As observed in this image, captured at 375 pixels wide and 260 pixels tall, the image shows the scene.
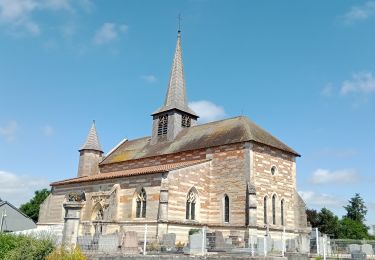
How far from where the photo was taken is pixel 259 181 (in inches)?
1164

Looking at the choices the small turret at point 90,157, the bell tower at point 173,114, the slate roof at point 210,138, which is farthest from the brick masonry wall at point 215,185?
the small turret at point 90,157

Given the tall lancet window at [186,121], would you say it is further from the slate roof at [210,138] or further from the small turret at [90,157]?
the small turret at [90,157]

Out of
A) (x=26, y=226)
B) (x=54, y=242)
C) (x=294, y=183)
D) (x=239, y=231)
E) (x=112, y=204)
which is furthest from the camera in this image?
(x=26, y=226)

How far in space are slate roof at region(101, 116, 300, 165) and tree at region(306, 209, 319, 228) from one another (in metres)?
19.9

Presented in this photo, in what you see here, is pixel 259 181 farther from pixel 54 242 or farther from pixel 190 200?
pixel 54 242

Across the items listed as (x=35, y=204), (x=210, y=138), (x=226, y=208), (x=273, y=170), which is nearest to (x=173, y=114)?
(x=210, y=138)

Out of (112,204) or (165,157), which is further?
(165,157)

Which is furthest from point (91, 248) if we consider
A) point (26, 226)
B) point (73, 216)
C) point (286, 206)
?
point (26, 226)

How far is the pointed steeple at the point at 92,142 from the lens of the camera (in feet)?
137

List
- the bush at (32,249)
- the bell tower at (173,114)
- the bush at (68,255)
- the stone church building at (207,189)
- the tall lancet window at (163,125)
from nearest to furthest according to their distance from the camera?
the bush at (68,255)
the bush at (32,249)
the stone church building at (207,189)
the bell tower at (173,114)
the tall lancet window at (163,125)

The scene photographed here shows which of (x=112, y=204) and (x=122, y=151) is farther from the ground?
(x=122, y=151)

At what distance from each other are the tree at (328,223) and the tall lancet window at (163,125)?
2499cm

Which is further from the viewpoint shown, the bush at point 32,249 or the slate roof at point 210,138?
the slate roof at point 210,138

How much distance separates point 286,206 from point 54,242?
65.7 ft
